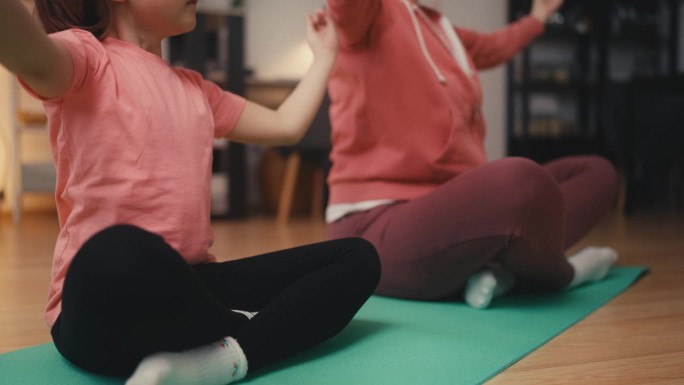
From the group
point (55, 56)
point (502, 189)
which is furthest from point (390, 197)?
point (55, 56)

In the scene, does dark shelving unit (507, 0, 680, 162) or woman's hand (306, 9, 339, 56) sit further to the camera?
dark shelving unit (507, 0, 680, 162)

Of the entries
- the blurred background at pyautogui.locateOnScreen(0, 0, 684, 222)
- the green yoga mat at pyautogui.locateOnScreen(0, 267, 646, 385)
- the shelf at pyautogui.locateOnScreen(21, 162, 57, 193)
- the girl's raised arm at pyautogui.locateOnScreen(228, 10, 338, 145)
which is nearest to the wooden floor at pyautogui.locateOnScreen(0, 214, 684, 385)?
the green yoga mat at pyautogui.locateOnScreen(0, 267, 646, 385)

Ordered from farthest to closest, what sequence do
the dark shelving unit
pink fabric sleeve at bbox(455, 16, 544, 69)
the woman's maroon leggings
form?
the dark shelving unit < pink fabric sleeve at bbox(455, 16, 544, 69) < the woman's maroon leggings

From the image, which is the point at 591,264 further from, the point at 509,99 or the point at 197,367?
the point at 509,99

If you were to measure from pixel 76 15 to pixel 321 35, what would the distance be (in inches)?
13.3

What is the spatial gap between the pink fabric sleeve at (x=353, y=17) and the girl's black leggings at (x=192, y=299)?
1.38ft

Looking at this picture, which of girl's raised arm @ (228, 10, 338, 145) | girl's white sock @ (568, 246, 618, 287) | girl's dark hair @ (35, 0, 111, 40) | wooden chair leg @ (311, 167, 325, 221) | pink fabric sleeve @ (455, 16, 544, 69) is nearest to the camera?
girl's dark hair @ (35, 0, 111, 40)

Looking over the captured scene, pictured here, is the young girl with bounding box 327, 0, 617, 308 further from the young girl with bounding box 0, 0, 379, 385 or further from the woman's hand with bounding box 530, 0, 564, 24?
the woman's hand with bounding box 530, 0, 564, 24

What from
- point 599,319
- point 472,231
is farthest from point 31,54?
point 599,319

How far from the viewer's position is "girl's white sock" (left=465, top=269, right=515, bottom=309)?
1213 mm

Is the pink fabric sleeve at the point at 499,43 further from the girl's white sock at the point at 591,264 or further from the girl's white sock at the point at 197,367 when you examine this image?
the girl's white sock at the point at 197,367

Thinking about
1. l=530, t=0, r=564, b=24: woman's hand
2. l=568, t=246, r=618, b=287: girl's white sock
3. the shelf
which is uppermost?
l=530, t=0, r=564, b=24: woman's hand

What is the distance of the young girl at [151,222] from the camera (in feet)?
2.24

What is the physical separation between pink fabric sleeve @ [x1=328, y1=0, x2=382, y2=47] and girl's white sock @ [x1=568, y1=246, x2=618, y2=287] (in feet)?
2.12
